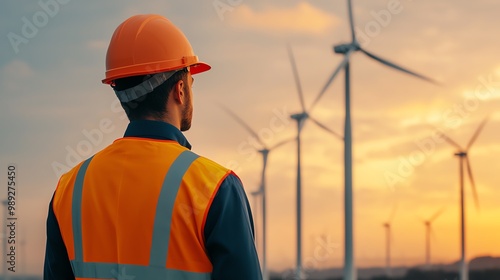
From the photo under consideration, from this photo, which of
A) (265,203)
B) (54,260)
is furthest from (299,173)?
(54,260)

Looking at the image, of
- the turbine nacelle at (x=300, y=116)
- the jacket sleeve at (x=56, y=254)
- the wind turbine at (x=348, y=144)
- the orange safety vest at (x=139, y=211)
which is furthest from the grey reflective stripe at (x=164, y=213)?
the turbine nacelle at (x=300, y=116)

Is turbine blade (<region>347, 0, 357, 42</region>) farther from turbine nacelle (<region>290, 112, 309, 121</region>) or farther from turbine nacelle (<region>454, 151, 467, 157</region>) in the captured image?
turbine nacelle (<region>454, 151, 467, 157</region>)

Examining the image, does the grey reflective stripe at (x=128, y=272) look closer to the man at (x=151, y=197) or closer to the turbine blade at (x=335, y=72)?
the man at (x=151, y=197)

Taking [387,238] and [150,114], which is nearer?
[150,114]

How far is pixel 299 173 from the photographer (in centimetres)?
4344

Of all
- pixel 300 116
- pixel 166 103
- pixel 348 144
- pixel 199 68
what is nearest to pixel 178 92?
pixel 166 103

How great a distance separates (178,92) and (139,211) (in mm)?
680

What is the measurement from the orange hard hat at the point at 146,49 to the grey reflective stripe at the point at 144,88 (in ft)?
0.10

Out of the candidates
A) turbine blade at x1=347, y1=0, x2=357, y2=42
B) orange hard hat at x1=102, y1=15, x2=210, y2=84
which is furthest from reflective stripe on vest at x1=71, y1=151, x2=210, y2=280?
turbine blade at x1=347, y1=0, x2=357, y2=42

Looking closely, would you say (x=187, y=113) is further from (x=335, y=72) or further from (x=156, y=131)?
(x=335, y=72)

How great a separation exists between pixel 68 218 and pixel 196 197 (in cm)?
88

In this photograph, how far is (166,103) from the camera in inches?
175

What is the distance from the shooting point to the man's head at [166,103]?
175 inches

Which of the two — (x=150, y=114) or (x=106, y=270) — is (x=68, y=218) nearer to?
(x=106, y=270)
